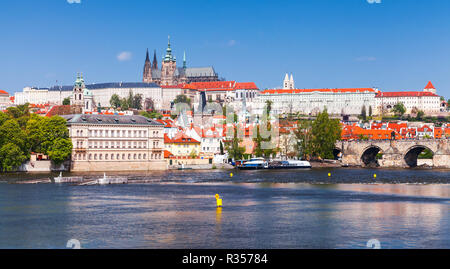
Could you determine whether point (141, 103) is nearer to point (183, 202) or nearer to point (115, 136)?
point (115, 136)

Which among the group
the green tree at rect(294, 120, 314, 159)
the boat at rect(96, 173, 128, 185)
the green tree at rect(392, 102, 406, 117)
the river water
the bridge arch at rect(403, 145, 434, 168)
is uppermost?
the green tree at rect(392, 102, 406, 117)

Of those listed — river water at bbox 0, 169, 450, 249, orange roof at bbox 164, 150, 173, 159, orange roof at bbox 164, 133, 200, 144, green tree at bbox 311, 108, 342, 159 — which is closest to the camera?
river water at bbox 0, 169, 450, 249

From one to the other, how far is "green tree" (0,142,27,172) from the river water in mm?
11899

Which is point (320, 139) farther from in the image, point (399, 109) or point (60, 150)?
point (399, 109)

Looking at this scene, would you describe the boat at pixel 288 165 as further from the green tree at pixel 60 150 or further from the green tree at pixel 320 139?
the green tree at pixel 60 150

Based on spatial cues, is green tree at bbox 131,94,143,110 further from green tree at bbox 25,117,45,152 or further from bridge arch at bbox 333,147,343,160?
green tree at bbox 25,117,45,152

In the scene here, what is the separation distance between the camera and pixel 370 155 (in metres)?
97.9

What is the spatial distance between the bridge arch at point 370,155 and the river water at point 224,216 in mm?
40445

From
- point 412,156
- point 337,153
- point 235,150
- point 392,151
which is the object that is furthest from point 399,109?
point 235,150

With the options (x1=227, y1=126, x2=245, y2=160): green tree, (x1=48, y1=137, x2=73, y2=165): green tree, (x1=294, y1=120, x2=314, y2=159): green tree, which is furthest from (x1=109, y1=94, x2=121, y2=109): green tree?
(x1=48, y1=137, x2=73, y2=165): green tree

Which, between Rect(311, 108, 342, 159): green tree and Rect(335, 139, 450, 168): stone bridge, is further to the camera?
Rect(311, 108, 342, 159): green tree

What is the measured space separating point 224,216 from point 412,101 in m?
171

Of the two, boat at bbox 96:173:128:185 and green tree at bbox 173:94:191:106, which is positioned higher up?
green tree at bbox 173:94:191:106

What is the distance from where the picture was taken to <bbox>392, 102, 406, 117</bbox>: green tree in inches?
7120
